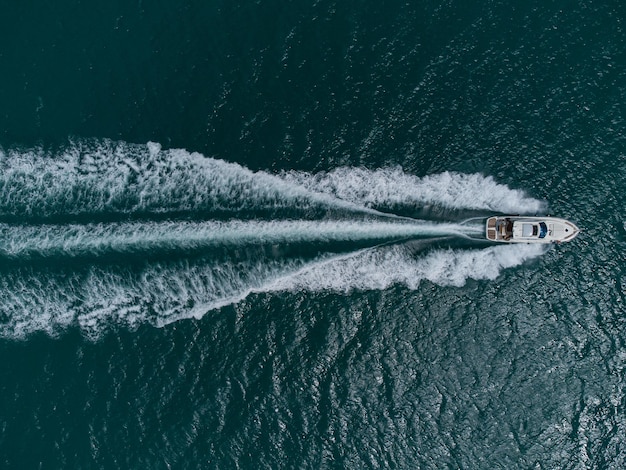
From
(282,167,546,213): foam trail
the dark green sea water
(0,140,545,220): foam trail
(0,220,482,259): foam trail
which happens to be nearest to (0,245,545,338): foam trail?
the dark green sea water

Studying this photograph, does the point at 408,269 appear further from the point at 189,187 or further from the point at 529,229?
the point at 189,187

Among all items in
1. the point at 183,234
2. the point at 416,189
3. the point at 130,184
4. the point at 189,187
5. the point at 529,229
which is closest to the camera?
the point at 529,229

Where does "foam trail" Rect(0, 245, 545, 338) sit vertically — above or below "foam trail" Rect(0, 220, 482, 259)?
below

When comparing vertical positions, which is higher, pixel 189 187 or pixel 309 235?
pixel 189 187

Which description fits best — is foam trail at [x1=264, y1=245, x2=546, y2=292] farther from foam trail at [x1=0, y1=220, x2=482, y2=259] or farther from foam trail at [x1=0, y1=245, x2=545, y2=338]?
foam trail at [x1=0, y1=220, x2=482, y2=259]

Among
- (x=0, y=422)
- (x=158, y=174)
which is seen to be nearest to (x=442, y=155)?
(x=158, y=174)

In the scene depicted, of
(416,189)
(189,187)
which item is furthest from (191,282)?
(416,189)

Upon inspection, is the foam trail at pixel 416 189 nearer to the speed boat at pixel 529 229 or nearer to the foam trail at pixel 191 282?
the speed boat at pixel 529 229
